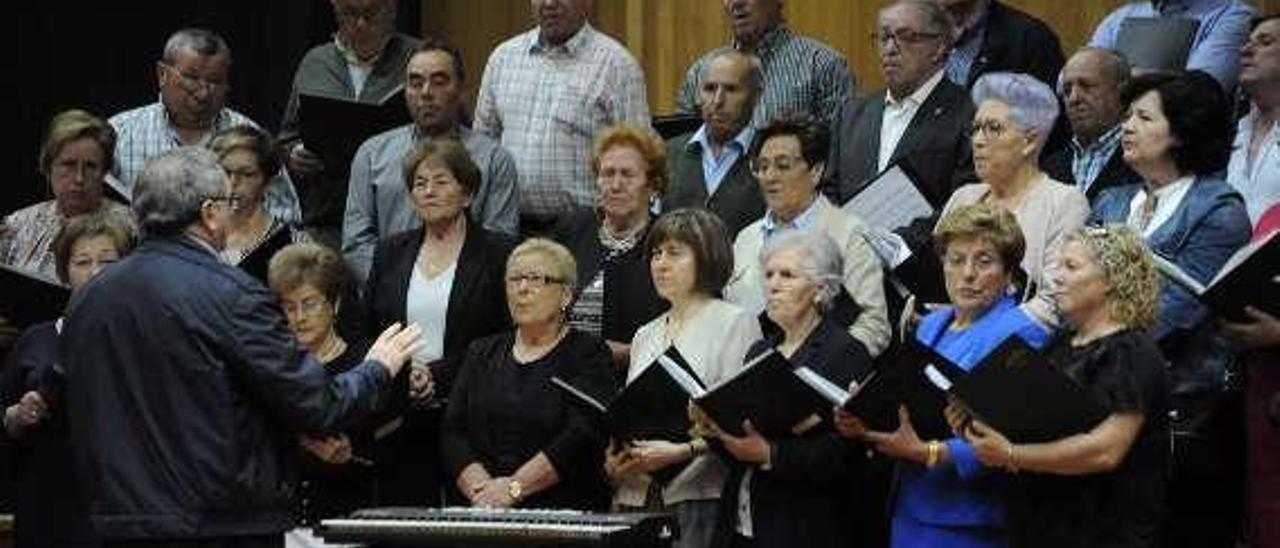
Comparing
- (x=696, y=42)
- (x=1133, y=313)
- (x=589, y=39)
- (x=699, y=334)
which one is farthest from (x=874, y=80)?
(x=1133, y=313)

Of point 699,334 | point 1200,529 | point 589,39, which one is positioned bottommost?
point 1200,529

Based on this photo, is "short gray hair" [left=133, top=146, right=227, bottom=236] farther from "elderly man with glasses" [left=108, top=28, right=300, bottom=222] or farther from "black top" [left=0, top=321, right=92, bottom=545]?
"elderly man with glasses" [left=108, top=28, right=300, bottom=222]

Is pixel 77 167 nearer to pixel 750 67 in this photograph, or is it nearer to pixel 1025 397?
pixel 750 67

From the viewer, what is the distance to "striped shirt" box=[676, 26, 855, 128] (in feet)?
26.5

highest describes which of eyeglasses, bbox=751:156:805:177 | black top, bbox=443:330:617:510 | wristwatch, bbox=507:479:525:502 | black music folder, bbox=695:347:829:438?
eyeglasses, bbox=751:156:805:177

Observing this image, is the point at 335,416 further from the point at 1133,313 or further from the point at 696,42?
the point at 696,42

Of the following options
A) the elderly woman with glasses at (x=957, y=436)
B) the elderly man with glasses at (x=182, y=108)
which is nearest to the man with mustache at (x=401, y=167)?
the elderly man with glasses at (x=182, y=108)

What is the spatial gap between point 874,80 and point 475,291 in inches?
111

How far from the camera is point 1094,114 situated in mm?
7176

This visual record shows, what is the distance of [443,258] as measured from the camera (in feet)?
24.3

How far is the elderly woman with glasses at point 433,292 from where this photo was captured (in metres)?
7.11

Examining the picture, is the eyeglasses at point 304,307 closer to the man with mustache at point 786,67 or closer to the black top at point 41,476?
the black top at point 41,476

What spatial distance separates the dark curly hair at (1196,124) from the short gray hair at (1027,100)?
331 mm

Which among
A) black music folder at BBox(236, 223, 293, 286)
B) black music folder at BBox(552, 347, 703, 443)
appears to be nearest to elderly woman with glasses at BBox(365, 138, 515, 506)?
black music folder at BBox(236, 223, 293, 286)
